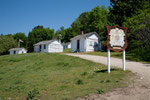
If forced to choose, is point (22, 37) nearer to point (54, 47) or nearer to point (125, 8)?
point (54, 47)

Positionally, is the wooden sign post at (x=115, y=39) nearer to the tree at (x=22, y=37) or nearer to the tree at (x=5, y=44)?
the tree at (x=5, y=44)

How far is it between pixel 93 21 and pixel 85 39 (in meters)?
25.0

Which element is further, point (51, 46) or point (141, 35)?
point (51, 46)

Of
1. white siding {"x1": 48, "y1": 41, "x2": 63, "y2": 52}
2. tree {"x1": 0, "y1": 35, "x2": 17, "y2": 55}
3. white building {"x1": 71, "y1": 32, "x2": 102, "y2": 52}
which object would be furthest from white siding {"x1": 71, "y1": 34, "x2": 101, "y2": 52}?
tree {"x1": 0, "y1": 35, "x2": 17, "y2": 55}

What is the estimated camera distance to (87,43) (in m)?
31.1

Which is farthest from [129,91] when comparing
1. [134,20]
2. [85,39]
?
[85,39]

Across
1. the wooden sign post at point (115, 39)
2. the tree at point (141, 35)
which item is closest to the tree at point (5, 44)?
the tree at point (141, 35)

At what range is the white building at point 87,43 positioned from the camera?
31062mm

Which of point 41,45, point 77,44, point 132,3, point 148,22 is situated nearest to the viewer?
point 148,22

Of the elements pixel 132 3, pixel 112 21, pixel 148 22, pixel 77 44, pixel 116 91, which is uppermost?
pixel 132 3

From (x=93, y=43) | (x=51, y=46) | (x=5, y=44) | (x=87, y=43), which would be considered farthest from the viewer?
(x=5, y=44)

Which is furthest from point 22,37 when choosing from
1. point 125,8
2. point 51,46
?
point 125,8

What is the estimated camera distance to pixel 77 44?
33812mm

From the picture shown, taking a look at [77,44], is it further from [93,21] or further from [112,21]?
[93,21]
